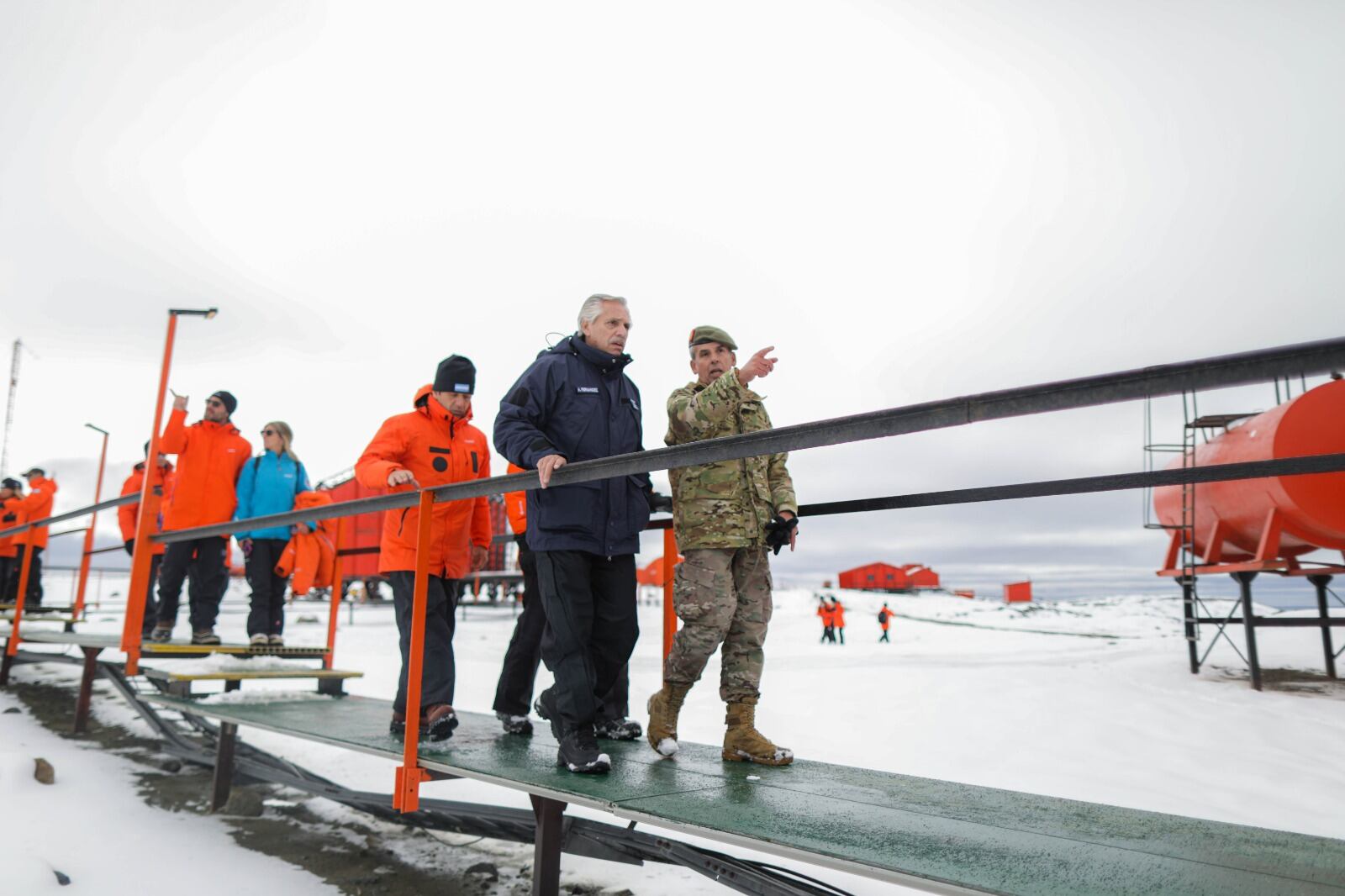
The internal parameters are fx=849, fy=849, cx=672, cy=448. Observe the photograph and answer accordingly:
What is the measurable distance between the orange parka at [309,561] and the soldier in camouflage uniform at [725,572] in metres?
3.33

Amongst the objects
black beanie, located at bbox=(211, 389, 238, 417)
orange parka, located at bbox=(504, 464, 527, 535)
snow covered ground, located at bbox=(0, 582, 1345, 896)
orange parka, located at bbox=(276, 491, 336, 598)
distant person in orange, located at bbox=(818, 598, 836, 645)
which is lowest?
snow covered ground, located at bbox=(0, 582, 1345, 896)

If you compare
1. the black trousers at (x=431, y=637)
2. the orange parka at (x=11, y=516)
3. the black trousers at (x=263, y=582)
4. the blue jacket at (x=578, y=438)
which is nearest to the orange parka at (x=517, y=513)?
the black trousers at (x=431, y=637)

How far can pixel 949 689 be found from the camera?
24.1ft

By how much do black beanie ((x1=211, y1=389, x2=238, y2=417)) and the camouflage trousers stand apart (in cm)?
446

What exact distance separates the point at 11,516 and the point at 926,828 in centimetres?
1138

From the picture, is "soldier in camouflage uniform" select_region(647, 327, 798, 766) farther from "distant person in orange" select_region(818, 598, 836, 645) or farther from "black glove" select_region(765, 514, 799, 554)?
"distant person in orange" select_region(818, 598, 836, 645)

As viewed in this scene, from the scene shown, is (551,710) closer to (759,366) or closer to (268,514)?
(759,366)

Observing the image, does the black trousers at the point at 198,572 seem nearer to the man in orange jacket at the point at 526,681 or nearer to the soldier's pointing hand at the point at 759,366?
the man in orange jacket at the point at 526,681

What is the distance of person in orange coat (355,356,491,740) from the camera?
3246 millimetres

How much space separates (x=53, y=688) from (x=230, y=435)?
361 cm

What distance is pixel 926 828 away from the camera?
1938 mm

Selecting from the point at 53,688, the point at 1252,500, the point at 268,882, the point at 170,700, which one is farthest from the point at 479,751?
the point at 1252,500

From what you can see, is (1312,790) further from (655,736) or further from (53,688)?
(53,688)

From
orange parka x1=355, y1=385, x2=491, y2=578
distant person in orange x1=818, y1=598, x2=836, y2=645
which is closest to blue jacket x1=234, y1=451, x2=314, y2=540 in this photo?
orange parka x1=355, y1=385, x2=491, y2=578
